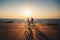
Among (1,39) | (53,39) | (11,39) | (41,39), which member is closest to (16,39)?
(11,39)

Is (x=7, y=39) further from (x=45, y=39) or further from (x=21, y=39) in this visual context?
(x=45, y=39)

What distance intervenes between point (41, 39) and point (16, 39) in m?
1.83

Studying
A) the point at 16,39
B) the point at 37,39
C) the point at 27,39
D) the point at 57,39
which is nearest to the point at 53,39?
the point at 57,39

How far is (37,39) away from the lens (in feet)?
38.1

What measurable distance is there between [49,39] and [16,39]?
2402 mm

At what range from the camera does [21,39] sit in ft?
37.9

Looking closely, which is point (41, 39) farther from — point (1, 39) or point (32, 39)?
point (1, 39)

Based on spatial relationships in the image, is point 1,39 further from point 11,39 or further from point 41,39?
point 41,39

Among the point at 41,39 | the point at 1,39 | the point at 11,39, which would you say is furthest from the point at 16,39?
the point at 41,39

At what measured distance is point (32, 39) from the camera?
11.4m

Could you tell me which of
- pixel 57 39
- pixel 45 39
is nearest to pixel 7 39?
pixel 45 39

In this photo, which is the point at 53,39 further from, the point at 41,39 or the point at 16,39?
the point at 16,39

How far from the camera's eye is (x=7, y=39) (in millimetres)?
11570

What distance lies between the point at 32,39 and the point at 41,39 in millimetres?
702
